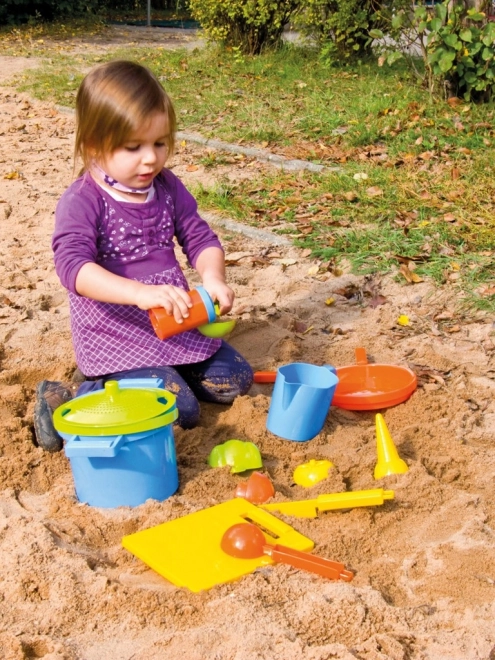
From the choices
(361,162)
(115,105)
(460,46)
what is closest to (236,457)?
(115,105)

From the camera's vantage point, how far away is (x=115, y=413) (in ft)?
6.48

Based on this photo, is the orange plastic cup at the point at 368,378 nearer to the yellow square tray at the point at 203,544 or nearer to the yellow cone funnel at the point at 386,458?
the yellow cone funnel at the point at 386,458

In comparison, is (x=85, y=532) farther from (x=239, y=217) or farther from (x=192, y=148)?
(x=192, y=148)

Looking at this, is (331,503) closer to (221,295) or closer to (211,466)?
(211,466)

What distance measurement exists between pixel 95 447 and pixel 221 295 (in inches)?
26.7

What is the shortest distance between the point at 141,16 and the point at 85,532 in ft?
51.4

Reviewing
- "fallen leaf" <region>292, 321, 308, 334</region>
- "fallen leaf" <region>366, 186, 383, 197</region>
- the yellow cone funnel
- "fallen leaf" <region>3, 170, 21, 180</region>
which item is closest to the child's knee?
the yellow cone funnel

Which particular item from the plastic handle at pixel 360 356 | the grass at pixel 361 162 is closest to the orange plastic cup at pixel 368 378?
the plastic handle at pixel 360 356

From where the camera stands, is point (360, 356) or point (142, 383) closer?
point (142, 383)

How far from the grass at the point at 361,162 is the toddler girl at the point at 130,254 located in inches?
44.9

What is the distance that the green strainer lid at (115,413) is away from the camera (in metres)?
1.95

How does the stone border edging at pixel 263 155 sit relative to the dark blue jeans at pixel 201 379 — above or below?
below

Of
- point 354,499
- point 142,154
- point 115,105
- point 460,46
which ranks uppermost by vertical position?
point 115,105

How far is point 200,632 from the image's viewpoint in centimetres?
154
